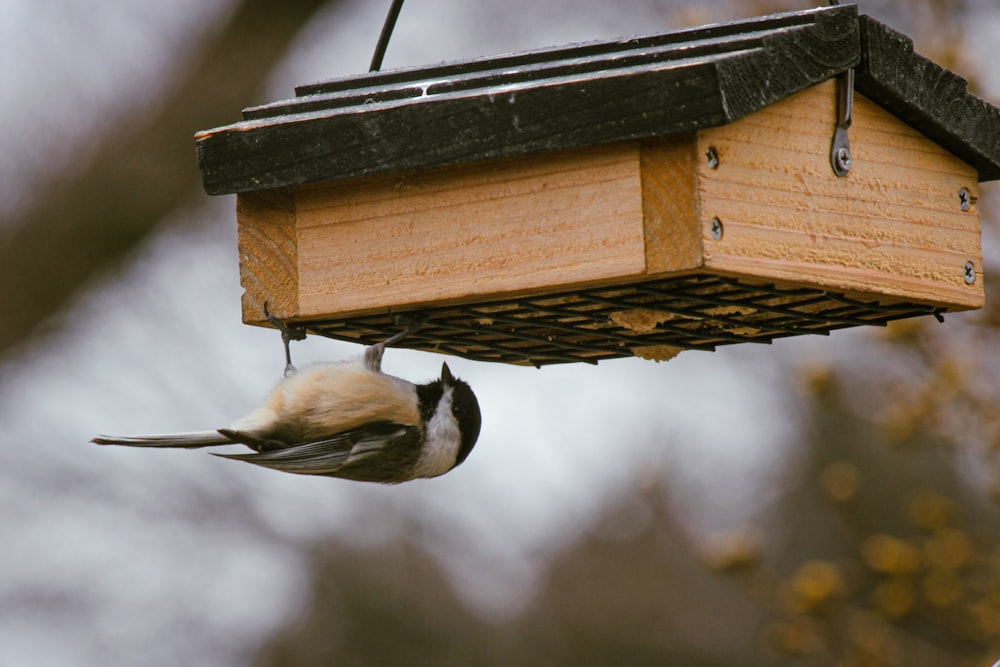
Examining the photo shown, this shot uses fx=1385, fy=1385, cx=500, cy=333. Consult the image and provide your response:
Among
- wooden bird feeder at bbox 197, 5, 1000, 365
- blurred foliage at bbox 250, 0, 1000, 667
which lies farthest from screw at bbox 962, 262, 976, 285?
blurred foliage at bbox 250, 0, 1000, 667

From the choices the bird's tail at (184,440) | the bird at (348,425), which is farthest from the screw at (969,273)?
the bird's tail at (184,440)

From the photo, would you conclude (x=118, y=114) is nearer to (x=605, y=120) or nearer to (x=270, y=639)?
(x=605, y=120)

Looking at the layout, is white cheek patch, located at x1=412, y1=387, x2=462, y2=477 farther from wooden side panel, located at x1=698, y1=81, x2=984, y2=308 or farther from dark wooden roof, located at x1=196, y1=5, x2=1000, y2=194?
wooden side panel, located at x1=698, y1=81, x2=984, y2=308

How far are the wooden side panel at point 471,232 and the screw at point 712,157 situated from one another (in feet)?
0.30

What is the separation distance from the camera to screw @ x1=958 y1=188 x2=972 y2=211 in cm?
219

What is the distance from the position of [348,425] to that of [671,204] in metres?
0.79

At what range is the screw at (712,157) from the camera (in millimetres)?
1769

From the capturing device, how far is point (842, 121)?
1965 millimetres

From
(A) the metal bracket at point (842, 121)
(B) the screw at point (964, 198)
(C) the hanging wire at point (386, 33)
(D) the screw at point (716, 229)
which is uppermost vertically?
(C) the hanging wire at point (386, 33)

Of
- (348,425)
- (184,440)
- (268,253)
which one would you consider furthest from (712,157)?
(184,440)

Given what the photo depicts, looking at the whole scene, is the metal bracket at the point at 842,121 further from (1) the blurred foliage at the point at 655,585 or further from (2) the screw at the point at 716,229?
(1) the blurred foliage at the point at 655,585

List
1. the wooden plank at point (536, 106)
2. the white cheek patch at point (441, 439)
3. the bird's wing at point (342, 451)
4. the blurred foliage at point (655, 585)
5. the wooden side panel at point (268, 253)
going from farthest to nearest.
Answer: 1. the blurred foliage at point (655, 585)
2. the white cheek patch at point (441, 439)
3. the bird's wing at point (342, 451)
4. the wooden side panel at point (268, 253)
5. the wooden plank at point (536, 106)

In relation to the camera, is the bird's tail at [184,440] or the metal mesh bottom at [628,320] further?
the bird's tail at [184,440]

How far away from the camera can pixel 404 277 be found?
2.00 meters
